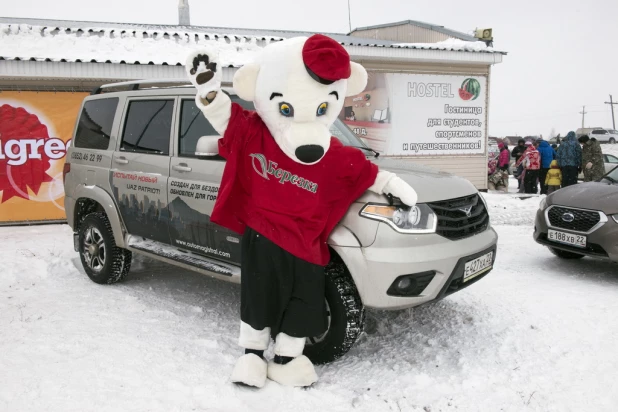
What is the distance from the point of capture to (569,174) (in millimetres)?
12492

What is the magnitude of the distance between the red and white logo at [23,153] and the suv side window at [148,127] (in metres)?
4.59

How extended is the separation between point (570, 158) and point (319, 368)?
11.1m

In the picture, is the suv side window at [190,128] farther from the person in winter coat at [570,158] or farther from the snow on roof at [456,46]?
the person in winter coat at [570,158]

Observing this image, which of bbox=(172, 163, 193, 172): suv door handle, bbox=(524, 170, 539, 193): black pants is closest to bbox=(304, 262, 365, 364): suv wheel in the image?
bbox=(172, 163, 193, 172): suv door handle

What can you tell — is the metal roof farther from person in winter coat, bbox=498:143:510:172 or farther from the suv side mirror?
the suv side mirror

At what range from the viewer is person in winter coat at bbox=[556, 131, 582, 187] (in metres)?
12.3

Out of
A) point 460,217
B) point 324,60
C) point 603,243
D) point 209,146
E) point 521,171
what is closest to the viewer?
point 324,60

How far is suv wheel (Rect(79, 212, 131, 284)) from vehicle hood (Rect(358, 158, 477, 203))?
2687 millimetres

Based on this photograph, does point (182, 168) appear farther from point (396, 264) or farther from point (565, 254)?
point (565, 254)

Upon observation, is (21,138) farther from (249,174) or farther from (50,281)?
(249,174)

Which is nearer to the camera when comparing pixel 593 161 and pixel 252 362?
pixel 252 362

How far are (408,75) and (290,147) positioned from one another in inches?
401

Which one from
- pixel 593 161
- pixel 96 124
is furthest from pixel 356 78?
pixel 593 161

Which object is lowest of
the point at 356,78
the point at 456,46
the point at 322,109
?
the point at 322,109
